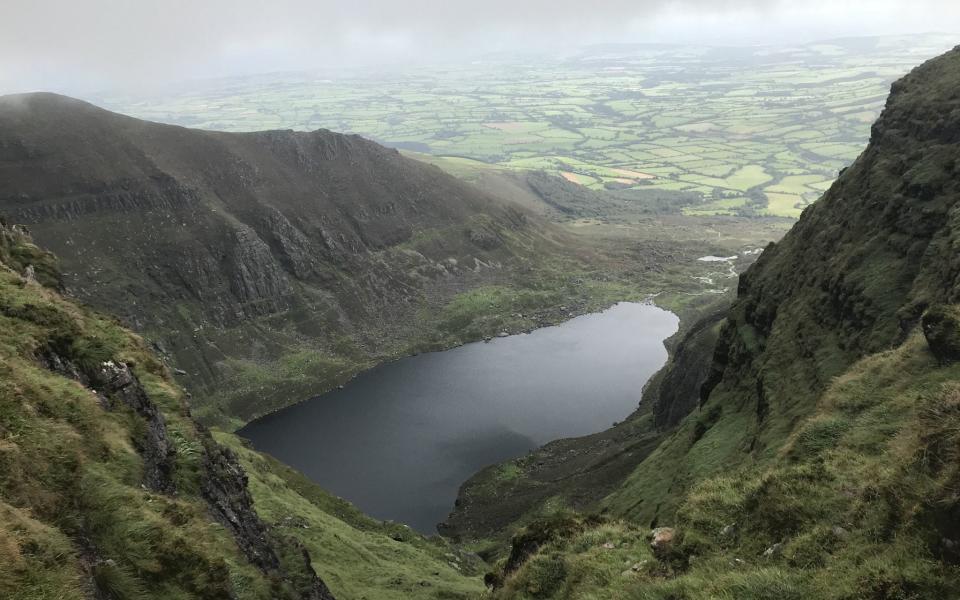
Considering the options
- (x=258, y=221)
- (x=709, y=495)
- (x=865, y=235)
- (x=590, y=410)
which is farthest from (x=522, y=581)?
(x=258, y=221)

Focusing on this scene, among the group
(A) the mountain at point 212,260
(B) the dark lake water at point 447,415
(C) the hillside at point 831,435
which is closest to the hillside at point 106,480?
(C) the hillside at point 831,435

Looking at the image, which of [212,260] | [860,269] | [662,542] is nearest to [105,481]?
[662,542]

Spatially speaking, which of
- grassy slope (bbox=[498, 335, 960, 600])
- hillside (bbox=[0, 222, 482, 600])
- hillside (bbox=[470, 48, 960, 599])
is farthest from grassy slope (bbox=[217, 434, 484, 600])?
grassy slope (bbox=[498, 335, 960, 600])

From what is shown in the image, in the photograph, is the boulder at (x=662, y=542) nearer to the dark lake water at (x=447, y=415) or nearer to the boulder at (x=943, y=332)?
the boulder at (x=943, y=332)

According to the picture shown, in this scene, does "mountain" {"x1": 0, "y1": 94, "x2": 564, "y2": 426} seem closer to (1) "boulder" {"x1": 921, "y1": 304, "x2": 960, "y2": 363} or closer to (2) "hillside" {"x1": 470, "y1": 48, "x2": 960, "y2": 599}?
(2) "hillside" {"x1": 470, "y1": 48, "x2": 960, "y2": 599}

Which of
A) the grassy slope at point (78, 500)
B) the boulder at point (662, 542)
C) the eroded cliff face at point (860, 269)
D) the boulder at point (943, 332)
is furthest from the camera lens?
the eroded cliff face at point (860, 269)
